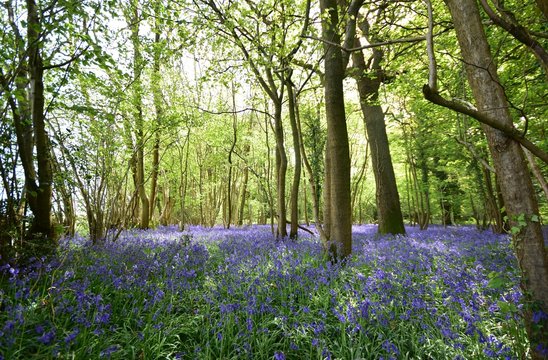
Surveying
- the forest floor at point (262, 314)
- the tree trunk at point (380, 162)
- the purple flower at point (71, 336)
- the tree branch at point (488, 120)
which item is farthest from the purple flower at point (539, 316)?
the tree trunk at point (380, 162)

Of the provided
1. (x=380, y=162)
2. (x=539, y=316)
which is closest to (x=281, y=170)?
(x=380, y=162)

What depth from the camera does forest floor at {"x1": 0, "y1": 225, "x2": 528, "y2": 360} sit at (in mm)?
2707

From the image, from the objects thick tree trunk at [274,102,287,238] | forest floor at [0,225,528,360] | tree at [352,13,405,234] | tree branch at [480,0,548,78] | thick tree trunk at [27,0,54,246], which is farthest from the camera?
tree at [352,13,405,234]

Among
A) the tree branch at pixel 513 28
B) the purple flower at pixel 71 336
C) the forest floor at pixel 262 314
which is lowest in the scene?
the forest floor at pixel 262 314

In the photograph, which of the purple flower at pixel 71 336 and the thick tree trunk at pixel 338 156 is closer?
the purple flower at pixel 71 336

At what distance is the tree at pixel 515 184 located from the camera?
Result: 2.25m

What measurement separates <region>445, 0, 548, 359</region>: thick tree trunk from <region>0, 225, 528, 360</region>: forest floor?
0.21 meters

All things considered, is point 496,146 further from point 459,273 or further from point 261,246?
point 261,246

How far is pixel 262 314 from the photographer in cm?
347

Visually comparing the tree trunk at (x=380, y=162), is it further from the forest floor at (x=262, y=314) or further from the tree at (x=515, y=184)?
the tree at (x=515, y=184)

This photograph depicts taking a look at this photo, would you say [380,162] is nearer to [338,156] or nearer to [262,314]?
[338,156]

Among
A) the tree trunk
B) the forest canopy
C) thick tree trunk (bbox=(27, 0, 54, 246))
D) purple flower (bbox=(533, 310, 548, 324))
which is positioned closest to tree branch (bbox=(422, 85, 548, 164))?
the forest canopy

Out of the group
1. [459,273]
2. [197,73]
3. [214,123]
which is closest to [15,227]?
[459,273]

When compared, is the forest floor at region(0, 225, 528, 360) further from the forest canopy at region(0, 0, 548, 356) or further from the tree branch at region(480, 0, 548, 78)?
the tree branch at region(480, 0, 548, 78)
